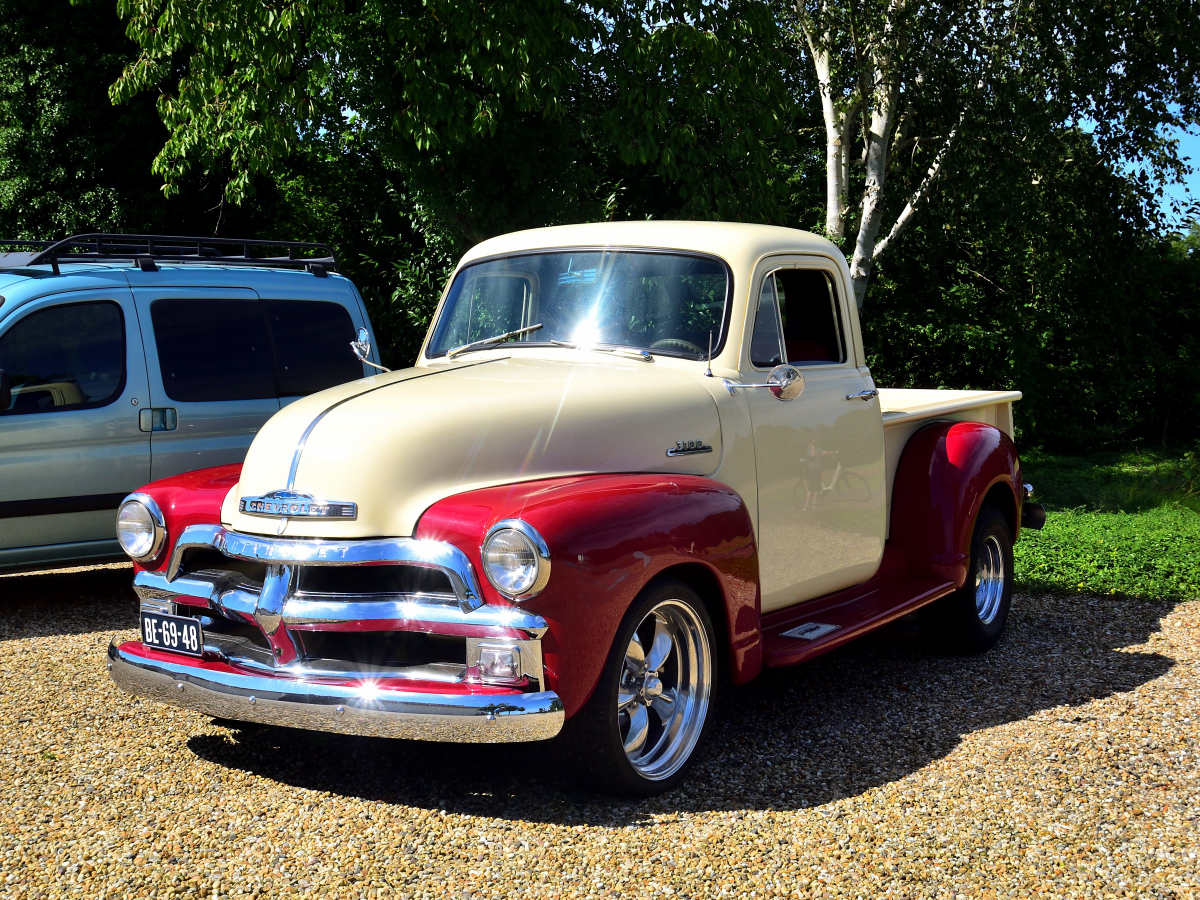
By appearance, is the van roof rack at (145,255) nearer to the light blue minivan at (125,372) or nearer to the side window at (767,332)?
the light blue minivan at (125,372)

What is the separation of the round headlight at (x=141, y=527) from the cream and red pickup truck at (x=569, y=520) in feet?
0.03

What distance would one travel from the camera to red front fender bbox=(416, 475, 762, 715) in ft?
11.8

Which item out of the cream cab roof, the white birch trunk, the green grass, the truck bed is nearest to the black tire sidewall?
the truck bed

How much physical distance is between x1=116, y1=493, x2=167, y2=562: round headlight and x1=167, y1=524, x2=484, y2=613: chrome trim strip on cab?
0.29 metres

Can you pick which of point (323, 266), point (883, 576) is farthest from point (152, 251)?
point (883, 576)

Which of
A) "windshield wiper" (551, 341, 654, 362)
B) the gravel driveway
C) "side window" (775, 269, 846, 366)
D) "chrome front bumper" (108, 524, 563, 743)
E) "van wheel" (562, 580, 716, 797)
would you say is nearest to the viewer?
the gravel driveway

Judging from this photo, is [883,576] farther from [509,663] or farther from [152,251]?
[152,251]

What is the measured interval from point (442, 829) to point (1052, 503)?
11863 millimetres

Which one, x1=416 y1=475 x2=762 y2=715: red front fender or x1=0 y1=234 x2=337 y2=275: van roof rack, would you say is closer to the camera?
x1=416 y1=475 x2=762 y2=715: red front fender

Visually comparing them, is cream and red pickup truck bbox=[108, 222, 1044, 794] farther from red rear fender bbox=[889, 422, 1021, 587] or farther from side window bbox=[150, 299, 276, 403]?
side window bbox=[150, 299, 276, 403]

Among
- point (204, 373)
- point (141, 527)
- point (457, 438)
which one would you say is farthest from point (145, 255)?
point (457, 438)

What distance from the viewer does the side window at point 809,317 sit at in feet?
17.0

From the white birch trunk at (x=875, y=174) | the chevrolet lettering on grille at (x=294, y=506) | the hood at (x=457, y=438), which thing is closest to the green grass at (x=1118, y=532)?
the white birch trunk at (x=875, y=174)

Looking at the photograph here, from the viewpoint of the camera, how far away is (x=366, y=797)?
4.04m
